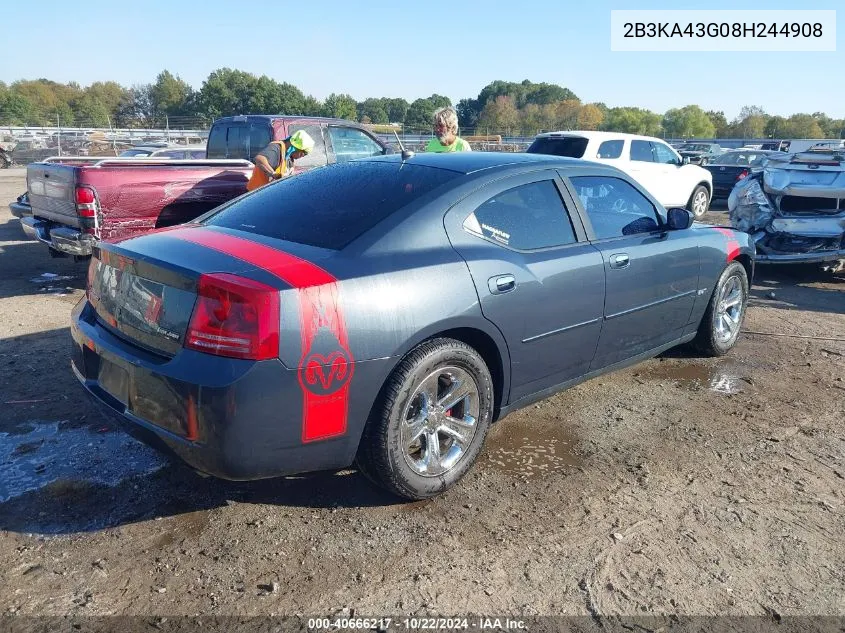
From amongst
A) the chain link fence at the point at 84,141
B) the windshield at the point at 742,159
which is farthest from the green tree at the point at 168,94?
the windshield at the point at 742,159

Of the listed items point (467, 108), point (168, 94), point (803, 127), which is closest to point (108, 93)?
point (168, 94)

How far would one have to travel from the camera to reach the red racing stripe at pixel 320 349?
2562 mm

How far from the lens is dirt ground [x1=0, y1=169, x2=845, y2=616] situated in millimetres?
2459

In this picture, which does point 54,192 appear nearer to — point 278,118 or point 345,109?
point 278,118

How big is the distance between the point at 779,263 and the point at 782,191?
947 mm

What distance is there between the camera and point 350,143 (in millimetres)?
9633

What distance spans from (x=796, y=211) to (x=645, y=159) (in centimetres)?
455

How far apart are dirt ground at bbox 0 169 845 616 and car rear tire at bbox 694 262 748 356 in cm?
73

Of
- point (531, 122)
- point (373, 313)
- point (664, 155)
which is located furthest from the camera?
point (531, 122)

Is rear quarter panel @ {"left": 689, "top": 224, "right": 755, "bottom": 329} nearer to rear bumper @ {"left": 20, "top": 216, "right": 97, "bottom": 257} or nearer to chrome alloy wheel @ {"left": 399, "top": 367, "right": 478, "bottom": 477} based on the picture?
chrome alloy wheel @ {"left": 399, "top": 367, "right": 478, "bottom": 477}

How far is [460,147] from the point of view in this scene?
21.2 ft

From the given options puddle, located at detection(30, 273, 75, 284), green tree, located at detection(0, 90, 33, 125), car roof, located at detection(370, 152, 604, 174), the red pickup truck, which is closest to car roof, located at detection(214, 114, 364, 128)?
the red pickup truck

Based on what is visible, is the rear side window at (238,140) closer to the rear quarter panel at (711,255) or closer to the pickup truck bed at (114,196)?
the pickup truck bed at (114,196)

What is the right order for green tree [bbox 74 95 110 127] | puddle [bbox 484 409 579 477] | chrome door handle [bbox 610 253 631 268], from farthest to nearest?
1. green tree [bbox 74 95 110 127]
2. chrome door handle [bbox 610 253 631 268]
3. puddle [bbox 484 409 579 477]
